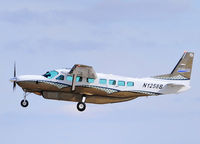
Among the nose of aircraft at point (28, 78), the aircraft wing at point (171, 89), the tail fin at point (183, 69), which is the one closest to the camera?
the nose of aircraft at point (28, 78)

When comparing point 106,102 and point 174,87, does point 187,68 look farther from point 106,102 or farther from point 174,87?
point 106,102

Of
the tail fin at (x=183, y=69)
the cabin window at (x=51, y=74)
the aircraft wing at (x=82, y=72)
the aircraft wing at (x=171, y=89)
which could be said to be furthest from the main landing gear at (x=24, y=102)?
the tail fin at (x=183, y=69)

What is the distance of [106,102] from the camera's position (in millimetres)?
38250

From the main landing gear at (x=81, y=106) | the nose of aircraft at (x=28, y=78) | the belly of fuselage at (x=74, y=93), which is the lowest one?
the main landing gear at (x=81, y=106)

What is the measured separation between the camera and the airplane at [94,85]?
121 feet

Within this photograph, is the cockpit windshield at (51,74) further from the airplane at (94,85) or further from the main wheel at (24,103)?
the main wheel at (24,103)

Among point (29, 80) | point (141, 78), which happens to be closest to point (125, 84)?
point (141, 78)

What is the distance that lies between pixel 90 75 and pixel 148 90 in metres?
4.92

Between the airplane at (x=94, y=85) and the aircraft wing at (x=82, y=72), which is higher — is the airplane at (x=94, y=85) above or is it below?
below

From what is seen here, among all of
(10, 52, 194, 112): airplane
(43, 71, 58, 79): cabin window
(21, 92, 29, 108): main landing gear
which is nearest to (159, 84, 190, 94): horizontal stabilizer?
(10, 52, 194, 112): airplane

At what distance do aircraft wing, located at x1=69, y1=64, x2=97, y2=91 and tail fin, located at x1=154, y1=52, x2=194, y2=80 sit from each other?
609 centimetres

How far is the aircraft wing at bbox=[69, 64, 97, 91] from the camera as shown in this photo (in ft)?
115

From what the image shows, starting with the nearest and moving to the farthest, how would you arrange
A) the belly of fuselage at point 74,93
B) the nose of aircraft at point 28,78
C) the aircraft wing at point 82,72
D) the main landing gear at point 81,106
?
the aircraft wing at point 82,72, the nose of aircraft at point 28,78, the belly of fuselage at point 74,93, the main landing gear at point 81,106

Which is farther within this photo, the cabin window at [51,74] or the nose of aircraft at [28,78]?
the cabin window at [51,74]
